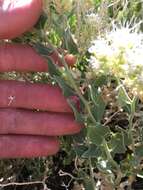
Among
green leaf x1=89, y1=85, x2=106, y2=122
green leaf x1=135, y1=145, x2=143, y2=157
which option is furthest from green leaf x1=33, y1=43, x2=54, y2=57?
green leaf x1=135, y1=145, x2=143, y2=157

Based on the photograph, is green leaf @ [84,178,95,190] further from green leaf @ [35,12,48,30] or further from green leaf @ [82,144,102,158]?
green leaf @ [35,12,48,30]

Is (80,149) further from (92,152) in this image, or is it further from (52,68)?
(52,68)

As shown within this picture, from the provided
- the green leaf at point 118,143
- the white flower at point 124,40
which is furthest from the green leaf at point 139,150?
the white flower at point 124,40

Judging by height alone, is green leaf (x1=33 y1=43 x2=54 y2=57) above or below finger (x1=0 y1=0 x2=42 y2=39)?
below

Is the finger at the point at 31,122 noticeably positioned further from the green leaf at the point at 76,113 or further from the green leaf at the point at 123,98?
the green leaf at the point at 123,98

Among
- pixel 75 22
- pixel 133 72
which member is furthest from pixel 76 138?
pixel 133 72

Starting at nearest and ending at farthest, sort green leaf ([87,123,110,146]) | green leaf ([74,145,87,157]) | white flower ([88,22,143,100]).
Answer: white flower ([88,22,143,100]) → green leaf ([87,123,110,146]) → green leaf ([74,145,87,157])
